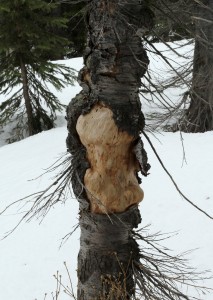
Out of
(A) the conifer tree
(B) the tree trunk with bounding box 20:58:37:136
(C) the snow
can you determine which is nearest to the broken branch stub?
(C) the snow

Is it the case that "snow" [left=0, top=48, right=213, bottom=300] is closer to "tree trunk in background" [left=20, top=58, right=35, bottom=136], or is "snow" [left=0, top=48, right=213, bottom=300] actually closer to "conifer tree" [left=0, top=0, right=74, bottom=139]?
"conifer tree" [left=0, top=0, right=74, bottom=139]

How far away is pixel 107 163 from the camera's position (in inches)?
107

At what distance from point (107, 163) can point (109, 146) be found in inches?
4.5

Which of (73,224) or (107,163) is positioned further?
(73,224)

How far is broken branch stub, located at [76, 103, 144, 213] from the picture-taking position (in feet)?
8.70

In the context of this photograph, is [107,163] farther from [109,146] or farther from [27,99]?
[27,99]

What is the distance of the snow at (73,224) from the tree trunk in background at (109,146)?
879 millimetres

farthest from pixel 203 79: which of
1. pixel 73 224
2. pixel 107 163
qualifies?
pixel 107 163

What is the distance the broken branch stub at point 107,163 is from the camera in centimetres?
265

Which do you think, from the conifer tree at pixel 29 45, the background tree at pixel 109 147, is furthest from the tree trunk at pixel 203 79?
the background tree at pixel 109 147

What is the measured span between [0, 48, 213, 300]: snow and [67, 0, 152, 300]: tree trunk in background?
879mm

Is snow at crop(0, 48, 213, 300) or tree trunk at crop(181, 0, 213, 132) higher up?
tree trunk at crop(181, 0, 213, 132)

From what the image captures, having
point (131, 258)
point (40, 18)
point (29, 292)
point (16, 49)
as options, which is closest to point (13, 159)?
point (16, 49)

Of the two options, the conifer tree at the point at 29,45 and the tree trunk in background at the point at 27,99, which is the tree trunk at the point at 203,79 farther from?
the tree trunk in background at the point at 27,99
